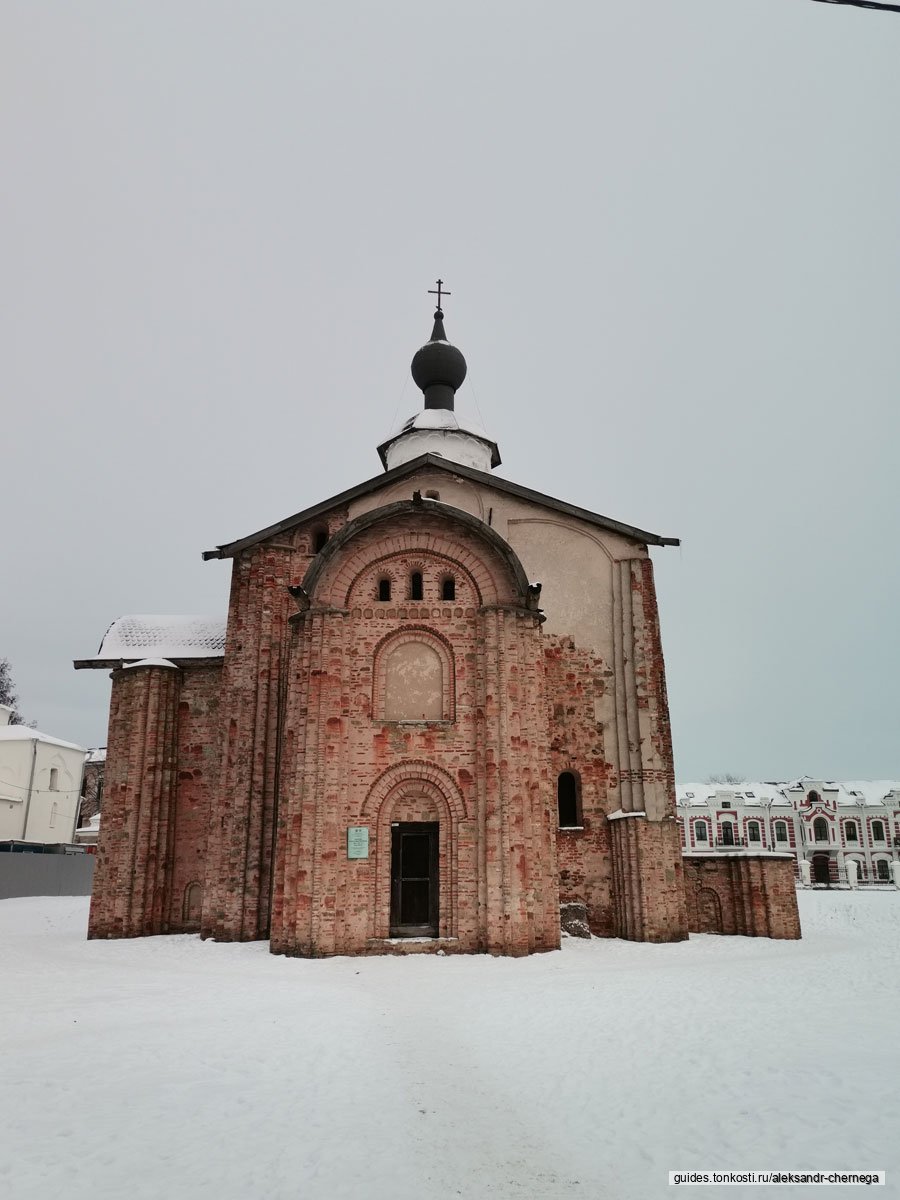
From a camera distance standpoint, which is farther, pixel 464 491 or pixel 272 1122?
pixel 464 491

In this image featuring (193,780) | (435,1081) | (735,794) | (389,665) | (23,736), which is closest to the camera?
(435,1081)

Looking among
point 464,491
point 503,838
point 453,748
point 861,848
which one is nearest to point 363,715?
point 453,748

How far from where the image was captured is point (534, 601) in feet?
47.0

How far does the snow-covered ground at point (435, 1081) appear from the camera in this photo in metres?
4.48

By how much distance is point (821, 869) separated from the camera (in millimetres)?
46375

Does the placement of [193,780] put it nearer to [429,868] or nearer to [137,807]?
[137,807]

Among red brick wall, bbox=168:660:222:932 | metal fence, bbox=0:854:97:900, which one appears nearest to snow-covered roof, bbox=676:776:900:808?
metal fence, bbox=0:854:97:900

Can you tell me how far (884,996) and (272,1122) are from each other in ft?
24.1

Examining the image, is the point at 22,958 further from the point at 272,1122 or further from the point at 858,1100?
the point at 858,1100

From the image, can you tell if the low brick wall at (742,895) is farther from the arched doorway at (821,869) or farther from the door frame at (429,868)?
the arched doorway at (821,869)

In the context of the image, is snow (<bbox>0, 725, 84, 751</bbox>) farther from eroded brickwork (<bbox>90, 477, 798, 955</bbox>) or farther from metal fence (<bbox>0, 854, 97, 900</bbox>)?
eroded brickwork (<bbox>90, 477, 798, 955</bbox>)

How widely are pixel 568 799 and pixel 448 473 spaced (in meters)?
6.74

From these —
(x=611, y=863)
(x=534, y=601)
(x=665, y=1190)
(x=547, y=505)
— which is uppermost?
(x=547, y=505)

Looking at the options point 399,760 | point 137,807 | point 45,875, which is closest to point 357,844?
point 399,760
